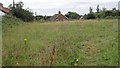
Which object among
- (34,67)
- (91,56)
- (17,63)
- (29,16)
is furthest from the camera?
(29,16)

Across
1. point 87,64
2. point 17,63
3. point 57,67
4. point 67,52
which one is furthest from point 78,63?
point 17,63

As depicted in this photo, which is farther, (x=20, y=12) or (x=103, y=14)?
→ (x=103, y=14)

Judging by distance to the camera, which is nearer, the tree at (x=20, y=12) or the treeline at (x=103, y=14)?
the tree at (x=20, y=12)

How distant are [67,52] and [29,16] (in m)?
27.5

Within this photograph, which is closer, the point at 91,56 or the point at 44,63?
the point at 44,63

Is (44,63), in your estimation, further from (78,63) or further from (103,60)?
(103,60)

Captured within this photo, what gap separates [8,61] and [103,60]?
87.4 inches

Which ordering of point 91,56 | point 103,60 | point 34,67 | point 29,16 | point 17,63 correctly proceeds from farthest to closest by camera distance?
1. point 29,16
2. point 91,56
3. point 103,60
4. point 17,63
5. point 34,67

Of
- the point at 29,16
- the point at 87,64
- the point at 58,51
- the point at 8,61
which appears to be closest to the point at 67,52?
the point at 58,51

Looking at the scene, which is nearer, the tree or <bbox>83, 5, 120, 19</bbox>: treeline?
the tree

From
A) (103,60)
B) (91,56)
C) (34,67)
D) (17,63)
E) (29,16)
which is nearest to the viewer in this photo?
(34,67)

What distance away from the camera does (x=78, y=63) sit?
3.95 metres

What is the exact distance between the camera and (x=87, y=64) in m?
3.92

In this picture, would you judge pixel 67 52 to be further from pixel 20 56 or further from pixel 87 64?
pixel 20 56
